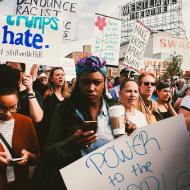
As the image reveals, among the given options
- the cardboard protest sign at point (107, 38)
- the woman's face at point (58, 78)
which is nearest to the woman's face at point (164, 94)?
the woman's face at point (58, 78)

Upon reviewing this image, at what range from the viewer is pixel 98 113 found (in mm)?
2656

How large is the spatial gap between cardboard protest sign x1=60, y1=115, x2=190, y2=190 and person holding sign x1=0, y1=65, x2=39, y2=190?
0.46 metres

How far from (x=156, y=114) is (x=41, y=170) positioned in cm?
167

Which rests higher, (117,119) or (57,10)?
(57,10)

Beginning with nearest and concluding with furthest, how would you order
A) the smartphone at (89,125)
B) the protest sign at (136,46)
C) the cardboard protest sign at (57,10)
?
the smartphone at (89,125), the cardboard protest sign at (57,10), the protest sign at (136,46)

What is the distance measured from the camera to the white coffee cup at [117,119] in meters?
2.45

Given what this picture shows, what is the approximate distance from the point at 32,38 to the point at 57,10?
1.63 meters

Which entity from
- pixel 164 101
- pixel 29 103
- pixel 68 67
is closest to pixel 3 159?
pixel 29 103

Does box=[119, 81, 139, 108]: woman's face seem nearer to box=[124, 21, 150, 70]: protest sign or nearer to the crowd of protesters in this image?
the crowd of protesters

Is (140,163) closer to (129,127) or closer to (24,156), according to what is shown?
(129,127)

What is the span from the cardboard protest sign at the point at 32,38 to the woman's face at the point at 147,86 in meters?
1.04

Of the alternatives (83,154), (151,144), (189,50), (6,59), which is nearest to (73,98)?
(83,154)

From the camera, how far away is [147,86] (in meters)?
4.59

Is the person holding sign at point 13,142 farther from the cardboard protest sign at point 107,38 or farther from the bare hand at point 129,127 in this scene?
the cardboard protest sign at point 107,38
